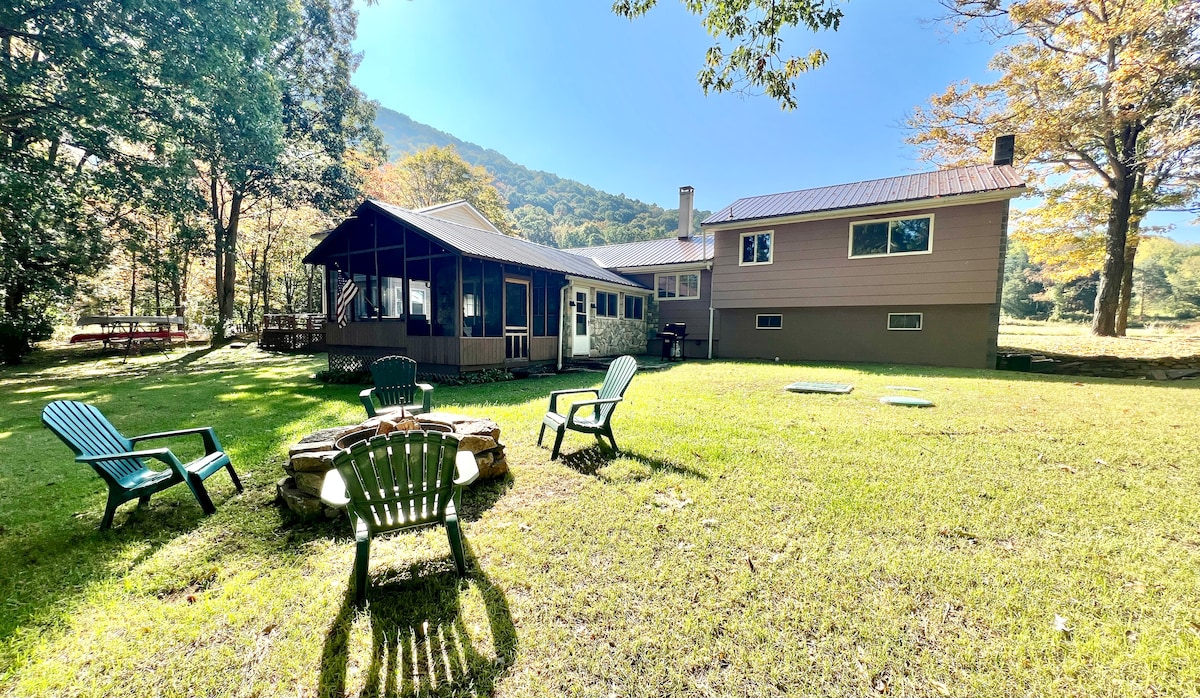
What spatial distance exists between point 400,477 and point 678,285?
1533cm

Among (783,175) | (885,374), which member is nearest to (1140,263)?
(783,175)

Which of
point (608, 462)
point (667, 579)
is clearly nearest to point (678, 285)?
point (608, 462)

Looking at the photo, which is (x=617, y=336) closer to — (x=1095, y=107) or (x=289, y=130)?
(x=1095, y=107)

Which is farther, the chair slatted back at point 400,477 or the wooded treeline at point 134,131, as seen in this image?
the wooded treeline at point 134,131

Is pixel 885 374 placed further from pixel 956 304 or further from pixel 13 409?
pixel 13 409

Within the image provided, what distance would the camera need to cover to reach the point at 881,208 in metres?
12.1

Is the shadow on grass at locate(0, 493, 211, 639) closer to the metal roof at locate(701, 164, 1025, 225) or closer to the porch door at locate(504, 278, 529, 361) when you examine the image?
the porch door at locate(504, 278, 529, 361)

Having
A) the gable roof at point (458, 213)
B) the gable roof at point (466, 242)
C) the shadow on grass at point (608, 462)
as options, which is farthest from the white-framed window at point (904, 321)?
the gable roof at point (458, 213)

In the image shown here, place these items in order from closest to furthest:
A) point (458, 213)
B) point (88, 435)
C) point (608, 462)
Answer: point (88, 435) < point (608, 462) < point (458, 213)

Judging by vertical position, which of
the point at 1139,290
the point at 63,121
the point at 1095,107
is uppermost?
the point at 1095,107

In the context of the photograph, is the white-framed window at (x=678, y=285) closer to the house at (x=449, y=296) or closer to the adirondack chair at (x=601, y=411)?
the house at (x=449, y=296)

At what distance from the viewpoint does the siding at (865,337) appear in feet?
38.7

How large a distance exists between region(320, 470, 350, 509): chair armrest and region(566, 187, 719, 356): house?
44.2 ft

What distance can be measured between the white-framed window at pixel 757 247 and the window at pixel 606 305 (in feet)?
14.9
